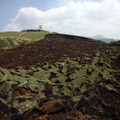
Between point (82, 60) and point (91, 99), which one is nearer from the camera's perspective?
point (91, 99)

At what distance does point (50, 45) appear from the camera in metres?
32.6

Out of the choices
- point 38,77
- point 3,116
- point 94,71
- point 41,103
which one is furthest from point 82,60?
point 3,116

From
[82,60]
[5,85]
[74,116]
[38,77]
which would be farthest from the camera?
[82,60]

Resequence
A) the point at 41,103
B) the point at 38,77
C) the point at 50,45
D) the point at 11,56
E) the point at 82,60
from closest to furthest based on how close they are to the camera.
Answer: the point at 41,103 → the point at 38,77 → the point at 82,60 → the point at 11,56 → the point at 50,45

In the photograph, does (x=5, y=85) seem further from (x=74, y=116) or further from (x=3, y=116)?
(x=74, y=116)

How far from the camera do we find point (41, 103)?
1291cm

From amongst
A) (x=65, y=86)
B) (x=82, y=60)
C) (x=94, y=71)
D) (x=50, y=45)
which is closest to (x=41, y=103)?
(x=65, y=86)

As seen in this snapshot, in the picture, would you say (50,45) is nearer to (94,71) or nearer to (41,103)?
(94,71)

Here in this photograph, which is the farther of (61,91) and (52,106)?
(61,91)

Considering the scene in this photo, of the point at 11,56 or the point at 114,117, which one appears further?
the point at 11,56

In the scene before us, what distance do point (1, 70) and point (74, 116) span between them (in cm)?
692

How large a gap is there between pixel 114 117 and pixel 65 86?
436cm

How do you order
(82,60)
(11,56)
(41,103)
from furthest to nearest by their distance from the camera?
(11,56) → (82,60) → (41,103)

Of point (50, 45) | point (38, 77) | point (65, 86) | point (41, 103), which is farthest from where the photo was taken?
point (50, 45)
